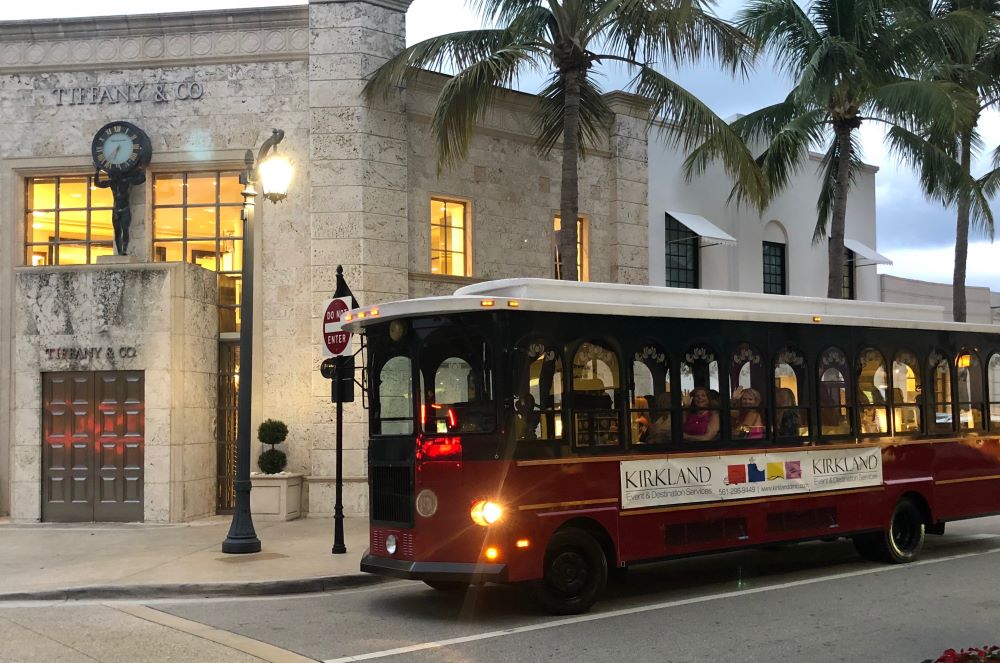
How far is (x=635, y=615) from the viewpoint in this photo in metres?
9.13

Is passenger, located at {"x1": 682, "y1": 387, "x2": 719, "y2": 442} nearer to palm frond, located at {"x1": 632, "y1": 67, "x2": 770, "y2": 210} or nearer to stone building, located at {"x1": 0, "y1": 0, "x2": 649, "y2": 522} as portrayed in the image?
palm frond, located at {"x1": 632, "y1": 67, "x2": 770, "y2": 210}

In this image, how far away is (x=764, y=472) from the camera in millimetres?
10812

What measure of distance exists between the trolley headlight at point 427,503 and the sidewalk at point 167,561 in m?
2.36

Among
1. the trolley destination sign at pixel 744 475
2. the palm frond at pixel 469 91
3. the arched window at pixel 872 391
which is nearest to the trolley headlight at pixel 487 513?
the trolley destination sign at pixel 744 475

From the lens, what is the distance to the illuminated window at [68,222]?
17500mm

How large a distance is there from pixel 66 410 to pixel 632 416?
10473 millimetres

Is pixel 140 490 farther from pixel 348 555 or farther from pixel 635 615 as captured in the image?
pixel 635 615

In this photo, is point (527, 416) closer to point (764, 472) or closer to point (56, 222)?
point (764, 472)

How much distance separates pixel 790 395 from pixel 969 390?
348 centimetres


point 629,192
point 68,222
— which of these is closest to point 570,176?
point 629,192

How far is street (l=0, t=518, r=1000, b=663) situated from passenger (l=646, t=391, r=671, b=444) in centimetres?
157

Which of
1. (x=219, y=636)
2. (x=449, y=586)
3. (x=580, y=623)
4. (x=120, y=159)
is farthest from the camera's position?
(x=120, y=159)

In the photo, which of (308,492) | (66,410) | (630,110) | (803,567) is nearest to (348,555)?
(308,492)

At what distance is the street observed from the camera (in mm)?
7727
